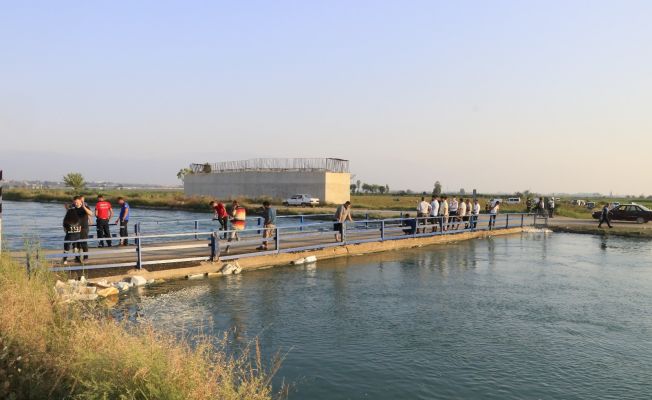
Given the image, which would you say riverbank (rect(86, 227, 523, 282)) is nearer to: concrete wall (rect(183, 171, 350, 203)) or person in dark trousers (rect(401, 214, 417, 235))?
person in dark trousers (rect(401, 214, 417, 235))

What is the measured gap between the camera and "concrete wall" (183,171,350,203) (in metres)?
62.8

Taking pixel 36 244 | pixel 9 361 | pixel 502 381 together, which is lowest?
pixel 502 381

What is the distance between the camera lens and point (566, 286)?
613 inches

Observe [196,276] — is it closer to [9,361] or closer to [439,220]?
[9,361]

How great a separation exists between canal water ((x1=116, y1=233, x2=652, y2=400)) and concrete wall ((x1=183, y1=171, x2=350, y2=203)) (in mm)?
43650

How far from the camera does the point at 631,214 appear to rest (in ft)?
122

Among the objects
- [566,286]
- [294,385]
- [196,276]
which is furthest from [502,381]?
[196,276]

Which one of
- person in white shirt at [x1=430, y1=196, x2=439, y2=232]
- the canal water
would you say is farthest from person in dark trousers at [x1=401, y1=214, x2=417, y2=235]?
the canal water

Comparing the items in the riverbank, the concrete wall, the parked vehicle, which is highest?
the concrete wall

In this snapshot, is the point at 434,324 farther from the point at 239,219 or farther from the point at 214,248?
the point at 239,219

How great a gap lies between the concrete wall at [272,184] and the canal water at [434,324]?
43.6 m

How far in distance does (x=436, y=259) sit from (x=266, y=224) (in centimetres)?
718

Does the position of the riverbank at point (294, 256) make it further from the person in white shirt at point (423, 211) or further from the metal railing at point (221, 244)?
the person in white shirt at point (423, 211)

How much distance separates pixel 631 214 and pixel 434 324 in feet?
108
